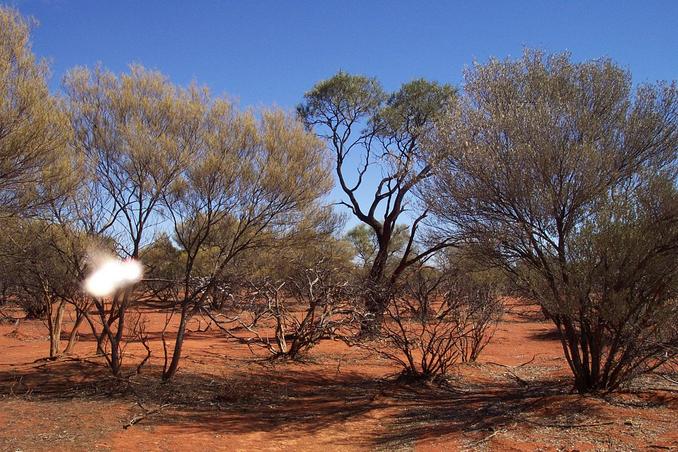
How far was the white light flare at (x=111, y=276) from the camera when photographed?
34.8ft

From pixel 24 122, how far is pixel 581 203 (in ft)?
27.4

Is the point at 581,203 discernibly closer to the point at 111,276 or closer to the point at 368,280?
the point at 368,280

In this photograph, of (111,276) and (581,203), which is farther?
(111,276)

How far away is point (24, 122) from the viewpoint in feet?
28.0

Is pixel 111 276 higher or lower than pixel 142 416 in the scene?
higher

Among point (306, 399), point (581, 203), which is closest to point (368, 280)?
point (306, 399)

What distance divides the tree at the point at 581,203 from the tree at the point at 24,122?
6.23 meters

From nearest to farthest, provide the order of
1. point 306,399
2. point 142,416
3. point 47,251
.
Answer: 1. point 142,416
2. point 306,399
3. point 47,251

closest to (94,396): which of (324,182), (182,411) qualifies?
(182,411)

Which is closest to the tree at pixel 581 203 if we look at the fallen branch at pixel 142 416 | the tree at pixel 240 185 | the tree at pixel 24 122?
the tree at pixel 240 185

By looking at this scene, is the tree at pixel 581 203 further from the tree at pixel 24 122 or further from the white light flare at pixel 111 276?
the tree at pixel 24 122

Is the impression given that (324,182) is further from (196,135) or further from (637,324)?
(637,324)

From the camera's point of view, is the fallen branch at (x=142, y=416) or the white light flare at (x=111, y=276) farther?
the white light flare at (x=111, y=276)

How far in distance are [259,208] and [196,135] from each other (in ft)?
6.60
